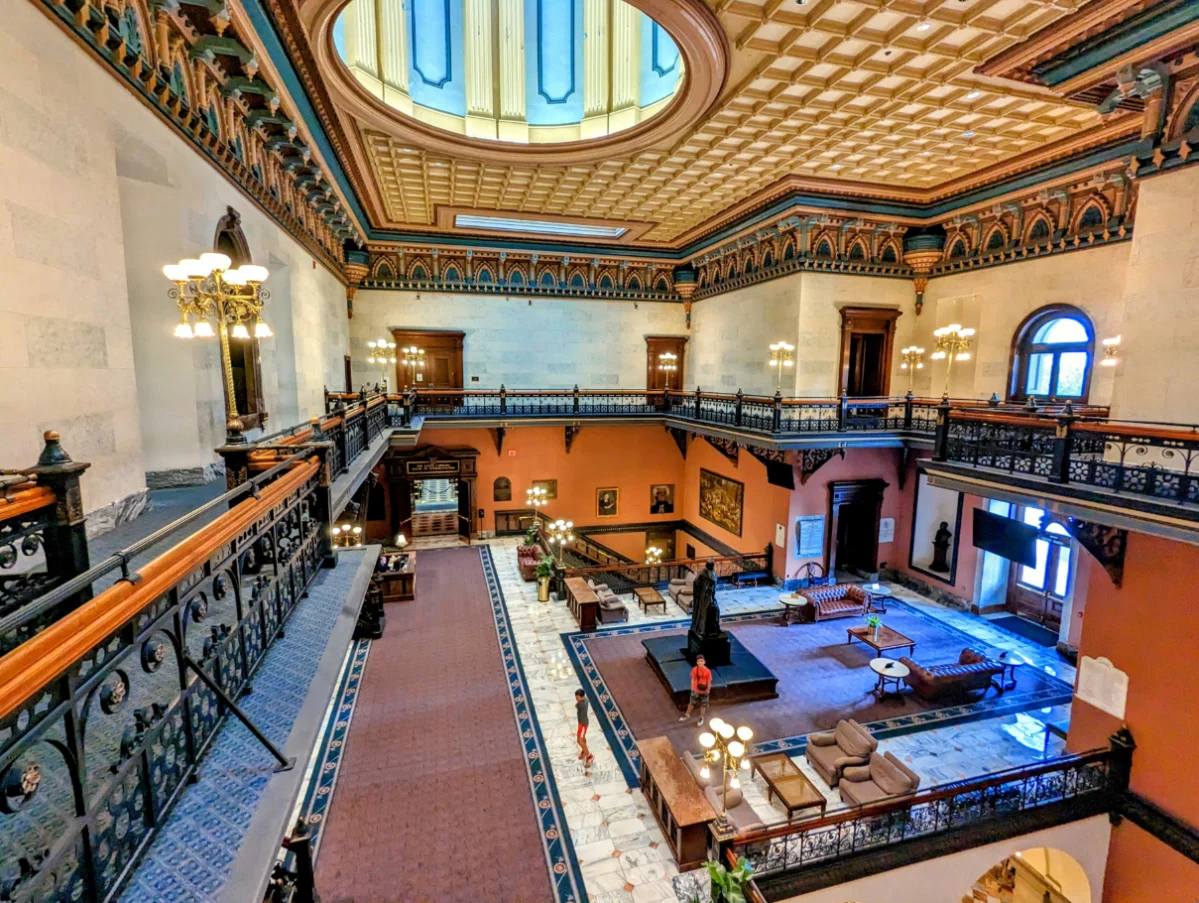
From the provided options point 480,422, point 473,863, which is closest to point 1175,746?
point 473,863

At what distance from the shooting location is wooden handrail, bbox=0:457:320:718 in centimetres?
125

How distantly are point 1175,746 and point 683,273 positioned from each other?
13.4 meters

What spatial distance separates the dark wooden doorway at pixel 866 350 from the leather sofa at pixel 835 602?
4118mm

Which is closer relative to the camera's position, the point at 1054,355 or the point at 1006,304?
the point at 1054,355

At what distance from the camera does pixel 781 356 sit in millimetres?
11688

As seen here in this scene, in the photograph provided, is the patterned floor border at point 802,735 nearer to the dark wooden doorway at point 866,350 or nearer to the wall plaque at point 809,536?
the wall plaque at point 809,536

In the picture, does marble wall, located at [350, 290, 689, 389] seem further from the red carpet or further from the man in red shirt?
the man in red shirt

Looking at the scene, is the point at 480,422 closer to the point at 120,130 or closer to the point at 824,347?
the point at 824,347

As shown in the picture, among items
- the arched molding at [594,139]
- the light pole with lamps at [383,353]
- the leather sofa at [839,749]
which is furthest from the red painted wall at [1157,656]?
the light pole with lamps at [383,353]

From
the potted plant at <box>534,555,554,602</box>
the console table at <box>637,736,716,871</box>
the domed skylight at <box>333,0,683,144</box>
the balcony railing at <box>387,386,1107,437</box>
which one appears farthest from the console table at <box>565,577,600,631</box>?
the domed skylight at <box>333,0,683,144</box>

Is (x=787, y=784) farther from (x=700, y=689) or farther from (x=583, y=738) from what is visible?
(x=583, y=738)

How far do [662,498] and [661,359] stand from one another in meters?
4.10

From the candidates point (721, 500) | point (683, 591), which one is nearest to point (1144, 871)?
point (683, 591)

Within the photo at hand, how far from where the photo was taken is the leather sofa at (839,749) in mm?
6355
